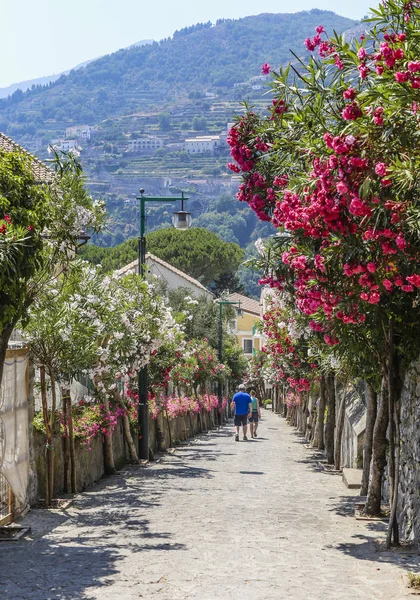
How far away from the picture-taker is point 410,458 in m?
11.3

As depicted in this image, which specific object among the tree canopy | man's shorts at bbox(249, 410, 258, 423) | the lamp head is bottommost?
man's shorts at bbox(249, 410, 258, 423)

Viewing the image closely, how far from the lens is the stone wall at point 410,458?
10.7m

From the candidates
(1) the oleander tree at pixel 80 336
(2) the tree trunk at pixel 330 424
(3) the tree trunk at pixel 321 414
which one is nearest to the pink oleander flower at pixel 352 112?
(1) the oleander tree at pixel 80 336

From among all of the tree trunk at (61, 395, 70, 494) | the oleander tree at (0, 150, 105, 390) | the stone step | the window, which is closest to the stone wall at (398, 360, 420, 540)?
the oleander tree at (0, 150, 105, 390)

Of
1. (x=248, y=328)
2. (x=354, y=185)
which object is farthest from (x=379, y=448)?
(x=248, y=328)

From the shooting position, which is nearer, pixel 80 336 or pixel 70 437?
pixel 80 336

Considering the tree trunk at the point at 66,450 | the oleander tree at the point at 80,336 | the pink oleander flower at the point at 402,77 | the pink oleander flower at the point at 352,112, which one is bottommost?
the tree trunk at the point at 66,450

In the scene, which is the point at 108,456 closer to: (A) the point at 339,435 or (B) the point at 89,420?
(B) the point at 89,420

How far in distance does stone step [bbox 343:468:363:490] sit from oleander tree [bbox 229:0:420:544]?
18.1 ft

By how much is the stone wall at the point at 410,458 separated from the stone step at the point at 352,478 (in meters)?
5.58

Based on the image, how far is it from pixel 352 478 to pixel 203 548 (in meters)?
7.99

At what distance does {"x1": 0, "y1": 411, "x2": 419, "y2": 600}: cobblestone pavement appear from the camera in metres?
8.54

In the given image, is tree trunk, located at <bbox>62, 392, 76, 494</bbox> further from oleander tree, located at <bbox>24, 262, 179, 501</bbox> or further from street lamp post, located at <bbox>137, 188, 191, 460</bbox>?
street lamp post, located at <bbox>137, 188, 191, 460</bbox>

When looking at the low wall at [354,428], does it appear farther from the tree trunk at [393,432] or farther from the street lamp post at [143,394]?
the tree trunk at [393,432]
